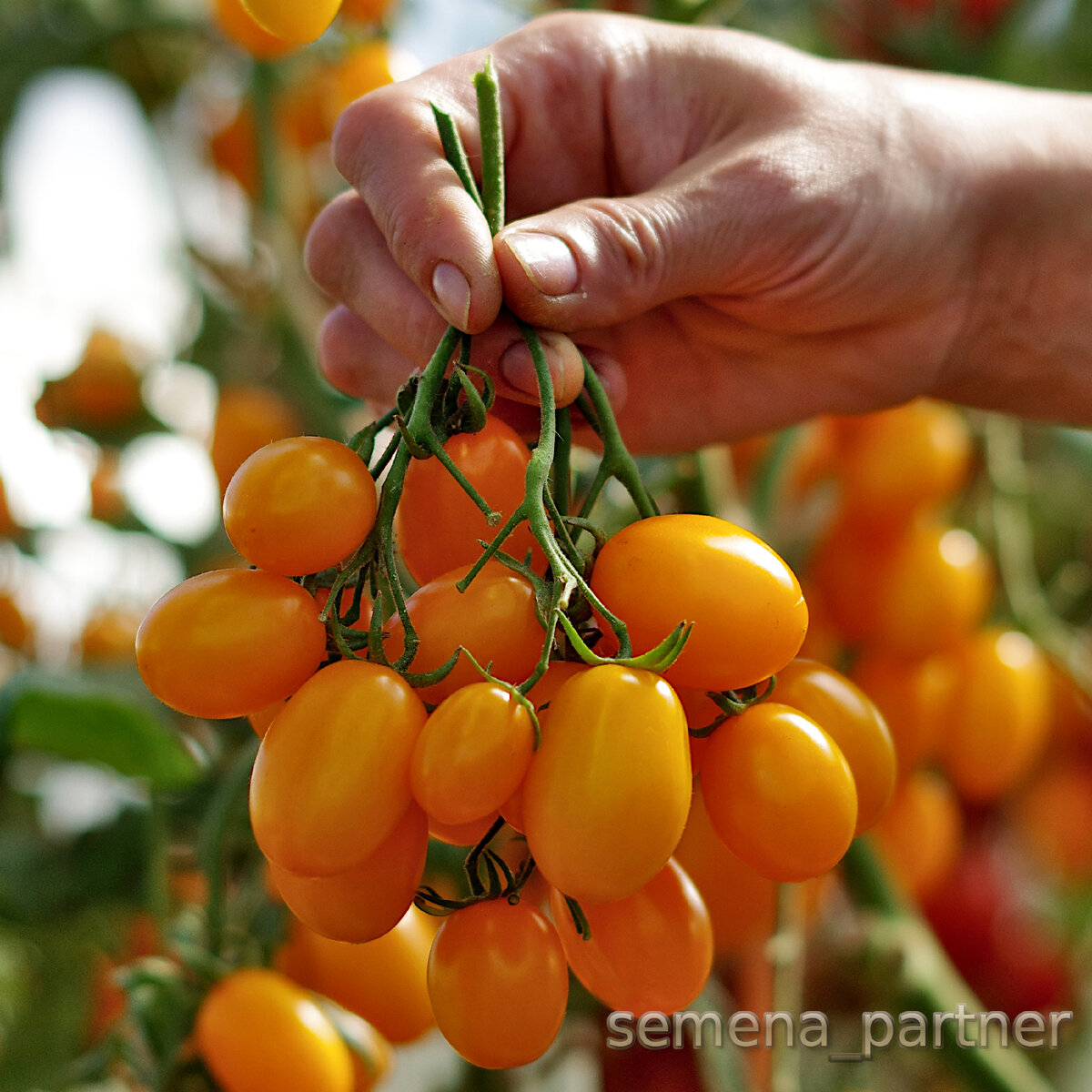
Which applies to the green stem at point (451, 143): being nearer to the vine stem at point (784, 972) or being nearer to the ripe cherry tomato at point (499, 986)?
the ripe cherry tomato at point (499, 986)

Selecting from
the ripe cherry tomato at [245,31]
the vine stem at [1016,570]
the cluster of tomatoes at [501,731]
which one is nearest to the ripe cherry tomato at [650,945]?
the cluster of tomatoes at [501,731]

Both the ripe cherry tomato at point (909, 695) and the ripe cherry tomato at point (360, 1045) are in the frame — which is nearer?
the ripe cherry tomato at point (360, 1045)

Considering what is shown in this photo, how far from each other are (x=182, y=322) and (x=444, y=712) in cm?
82

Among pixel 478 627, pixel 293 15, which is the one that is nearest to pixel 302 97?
pixel 293 15

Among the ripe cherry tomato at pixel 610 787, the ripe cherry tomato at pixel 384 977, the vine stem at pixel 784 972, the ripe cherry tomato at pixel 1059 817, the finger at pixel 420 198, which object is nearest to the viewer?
the ripe cherry tomato at pixel 610 787

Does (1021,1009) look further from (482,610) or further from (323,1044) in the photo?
(482,610)

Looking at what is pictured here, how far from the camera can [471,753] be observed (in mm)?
311

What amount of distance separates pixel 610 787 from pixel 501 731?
1.4 inches

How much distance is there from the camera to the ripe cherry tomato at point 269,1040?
49cm

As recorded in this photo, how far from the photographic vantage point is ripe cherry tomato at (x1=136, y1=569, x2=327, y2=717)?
0.34 m

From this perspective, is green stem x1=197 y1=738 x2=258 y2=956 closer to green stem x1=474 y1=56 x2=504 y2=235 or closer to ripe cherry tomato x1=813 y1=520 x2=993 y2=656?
green stem x1=474 y1=56 x2=504 y2=235

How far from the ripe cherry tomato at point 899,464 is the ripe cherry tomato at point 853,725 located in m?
0.38

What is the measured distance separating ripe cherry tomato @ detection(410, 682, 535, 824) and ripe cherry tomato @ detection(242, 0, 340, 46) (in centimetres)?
22

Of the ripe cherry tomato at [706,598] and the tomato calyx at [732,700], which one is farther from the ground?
the ripe cherry tomato at [706,598]
